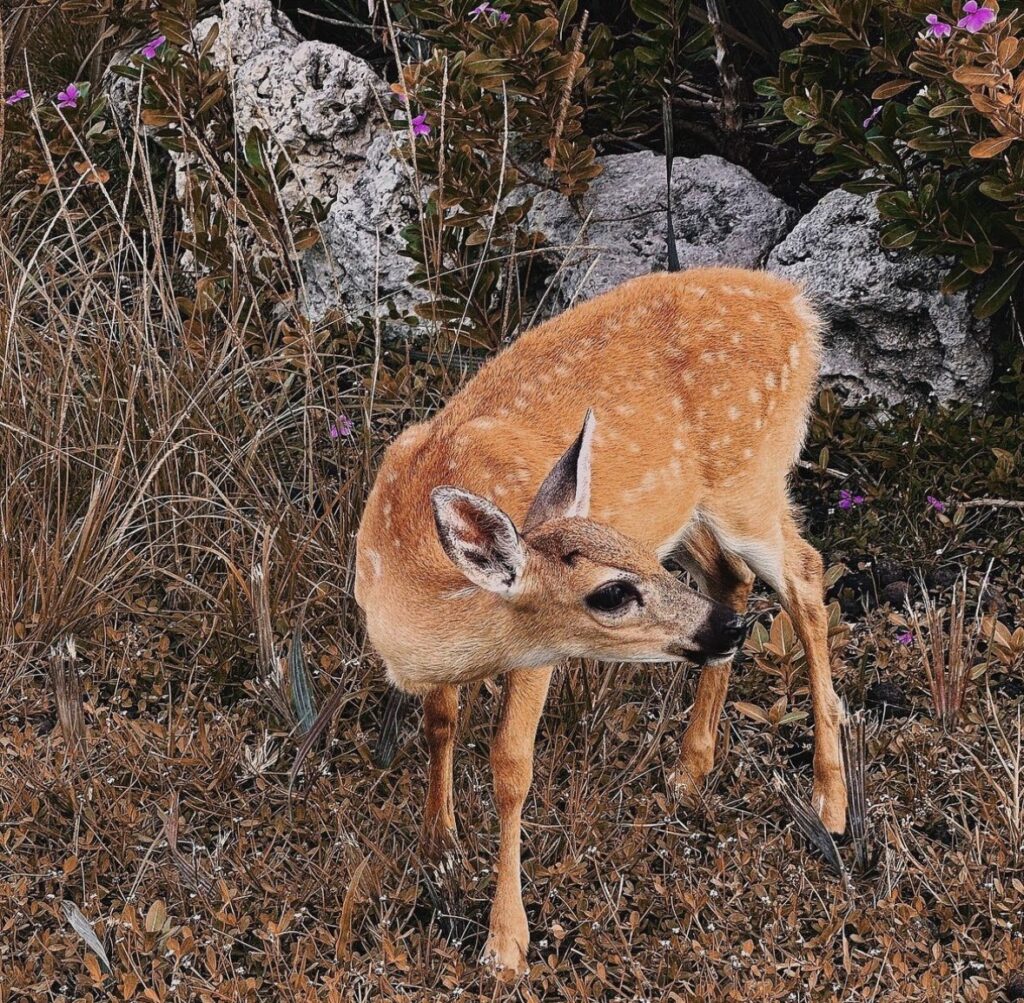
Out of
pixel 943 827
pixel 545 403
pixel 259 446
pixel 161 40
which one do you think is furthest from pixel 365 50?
pixel 943 827

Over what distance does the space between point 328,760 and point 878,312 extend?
2582 millimetres

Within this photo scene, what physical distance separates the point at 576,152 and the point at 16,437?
2.24 metres

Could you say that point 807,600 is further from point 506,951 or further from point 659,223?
point 659,223

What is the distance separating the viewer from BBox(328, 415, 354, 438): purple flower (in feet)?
16.4

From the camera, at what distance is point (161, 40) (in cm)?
596

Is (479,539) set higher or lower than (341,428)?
higher

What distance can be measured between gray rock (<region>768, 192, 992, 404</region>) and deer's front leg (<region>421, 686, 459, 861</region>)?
229cm

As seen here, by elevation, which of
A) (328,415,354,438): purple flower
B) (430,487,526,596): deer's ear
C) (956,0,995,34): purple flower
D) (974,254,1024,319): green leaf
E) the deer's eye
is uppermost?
(956,0,995,34): purple flower

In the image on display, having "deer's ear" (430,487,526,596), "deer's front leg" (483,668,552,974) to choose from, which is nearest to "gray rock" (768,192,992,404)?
"deer's front leg" (483,668,552,974)

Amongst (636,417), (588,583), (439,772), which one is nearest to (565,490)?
(588,583)

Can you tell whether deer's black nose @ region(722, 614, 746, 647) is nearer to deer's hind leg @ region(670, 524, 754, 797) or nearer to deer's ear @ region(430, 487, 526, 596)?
deer's ear @ region(430, 487, 526, 596)

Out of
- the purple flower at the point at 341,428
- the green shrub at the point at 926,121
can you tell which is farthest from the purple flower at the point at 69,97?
the green shrub at the point at 926,121

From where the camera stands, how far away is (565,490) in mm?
3352

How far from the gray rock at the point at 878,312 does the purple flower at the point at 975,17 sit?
1079 mm
